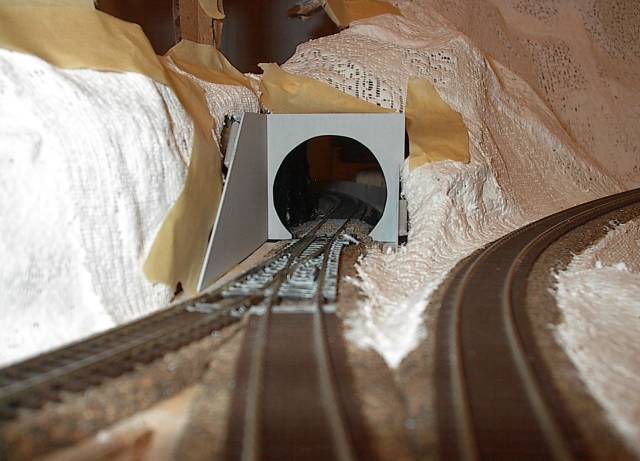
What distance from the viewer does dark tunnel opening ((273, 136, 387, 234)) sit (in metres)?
9.87

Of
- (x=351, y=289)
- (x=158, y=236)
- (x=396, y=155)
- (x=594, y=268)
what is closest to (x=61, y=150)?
(x=158, y=236)

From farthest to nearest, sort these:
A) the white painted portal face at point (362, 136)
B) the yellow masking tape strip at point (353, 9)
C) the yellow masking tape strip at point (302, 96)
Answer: the yellow masking tape strip at point (353, 9), the yellow masking tape strip at point (302, 96), the white painted portal face at point (362, 136)

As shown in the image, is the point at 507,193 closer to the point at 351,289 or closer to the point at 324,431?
the point at 351,289

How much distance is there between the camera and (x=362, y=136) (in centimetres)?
831

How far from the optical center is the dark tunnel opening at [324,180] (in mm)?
9867

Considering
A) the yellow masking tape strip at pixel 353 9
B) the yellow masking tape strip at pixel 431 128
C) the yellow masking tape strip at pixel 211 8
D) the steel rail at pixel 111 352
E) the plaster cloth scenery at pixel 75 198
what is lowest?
the steel rail at pixel 111 352

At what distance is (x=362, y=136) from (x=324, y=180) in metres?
5.88

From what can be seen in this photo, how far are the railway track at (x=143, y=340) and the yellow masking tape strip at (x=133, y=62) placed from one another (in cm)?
55

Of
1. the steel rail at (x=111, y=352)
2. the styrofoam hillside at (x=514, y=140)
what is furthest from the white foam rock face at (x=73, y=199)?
the styrofoam hillside at (x=514, y=140)

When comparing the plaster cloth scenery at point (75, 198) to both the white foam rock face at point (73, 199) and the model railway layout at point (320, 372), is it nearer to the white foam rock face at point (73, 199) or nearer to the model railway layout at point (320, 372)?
the white foam rock face at point (73, 199)

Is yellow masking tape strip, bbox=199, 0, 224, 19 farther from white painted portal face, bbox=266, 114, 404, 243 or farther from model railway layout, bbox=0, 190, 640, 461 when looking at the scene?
model railway layout, bbox=0, 190, 640, 461

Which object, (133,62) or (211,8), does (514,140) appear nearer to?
(211,8)

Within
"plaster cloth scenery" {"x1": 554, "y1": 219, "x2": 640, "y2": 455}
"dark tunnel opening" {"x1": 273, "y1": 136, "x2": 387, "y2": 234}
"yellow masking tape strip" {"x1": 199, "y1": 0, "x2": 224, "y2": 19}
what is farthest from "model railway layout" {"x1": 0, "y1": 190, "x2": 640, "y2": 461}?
"yellow masking tape strip" {"x1": 199, "y1": 0, "x2": 224, "y2": 19}

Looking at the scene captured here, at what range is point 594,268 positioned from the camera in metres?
6.46
